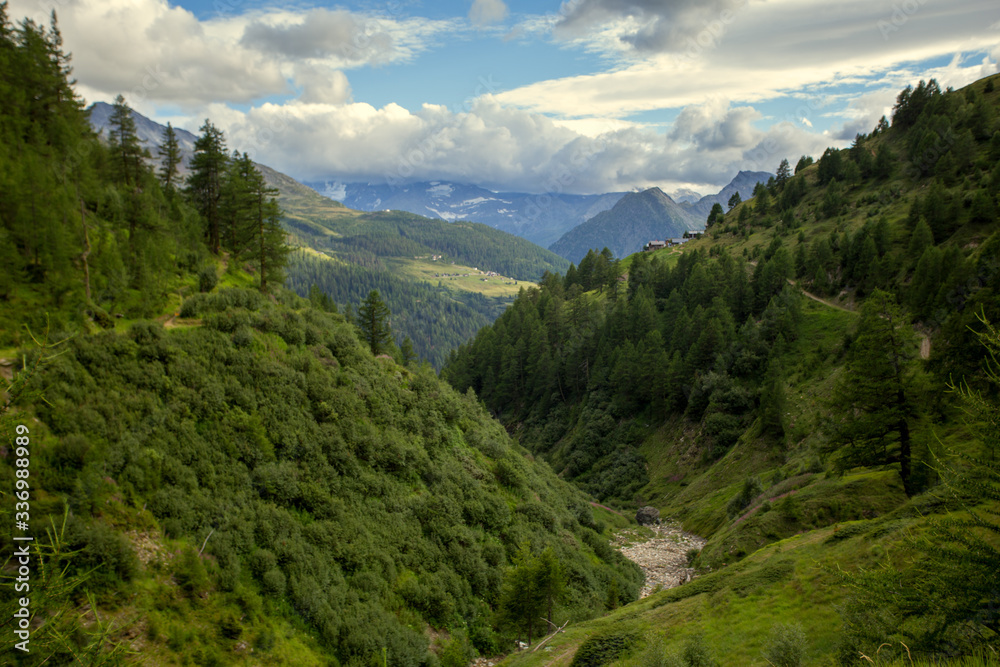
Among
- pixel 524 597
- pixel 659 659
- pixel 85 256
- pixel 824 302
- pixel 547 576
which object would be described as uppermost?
pixel 85 256

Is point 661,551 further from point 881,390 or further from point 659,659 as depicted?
point 659,659

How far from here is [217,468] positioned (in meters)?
20.5

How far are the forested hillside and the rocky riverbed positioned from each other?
3.53 meters

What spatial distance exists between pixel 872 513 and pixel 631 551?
2136 centimetres

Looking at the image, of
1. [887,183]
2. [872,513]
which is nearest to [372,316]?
[872,513]

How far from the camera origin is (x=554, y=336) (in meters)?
106

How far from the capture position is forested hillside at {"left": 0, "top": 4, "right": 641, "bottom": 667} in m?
15.1

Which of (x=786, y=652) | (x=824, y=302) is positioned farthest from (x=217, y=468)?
(x=824, y=302)

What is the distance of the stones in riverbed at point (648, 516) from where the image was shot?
169 ft

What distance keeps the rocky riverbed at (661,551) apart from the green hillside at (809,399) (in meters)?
1.92

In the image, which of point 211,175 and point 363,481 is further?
point 211,175

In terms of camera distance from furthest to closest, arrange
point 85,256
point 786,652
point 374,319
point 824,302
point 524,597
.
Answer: point 824,302
point 374,319
point 85,256
point 524,597
point 786,652

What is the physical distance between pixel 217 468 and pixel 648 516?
45460mm

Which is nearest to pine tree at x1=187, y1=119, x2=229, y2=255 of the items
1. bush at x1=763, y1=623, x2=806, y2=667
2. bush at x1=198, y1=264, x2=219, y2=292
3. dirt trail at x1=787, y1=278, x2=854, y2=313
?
bush at x1=198, y1=264, x2=219, y2=292
